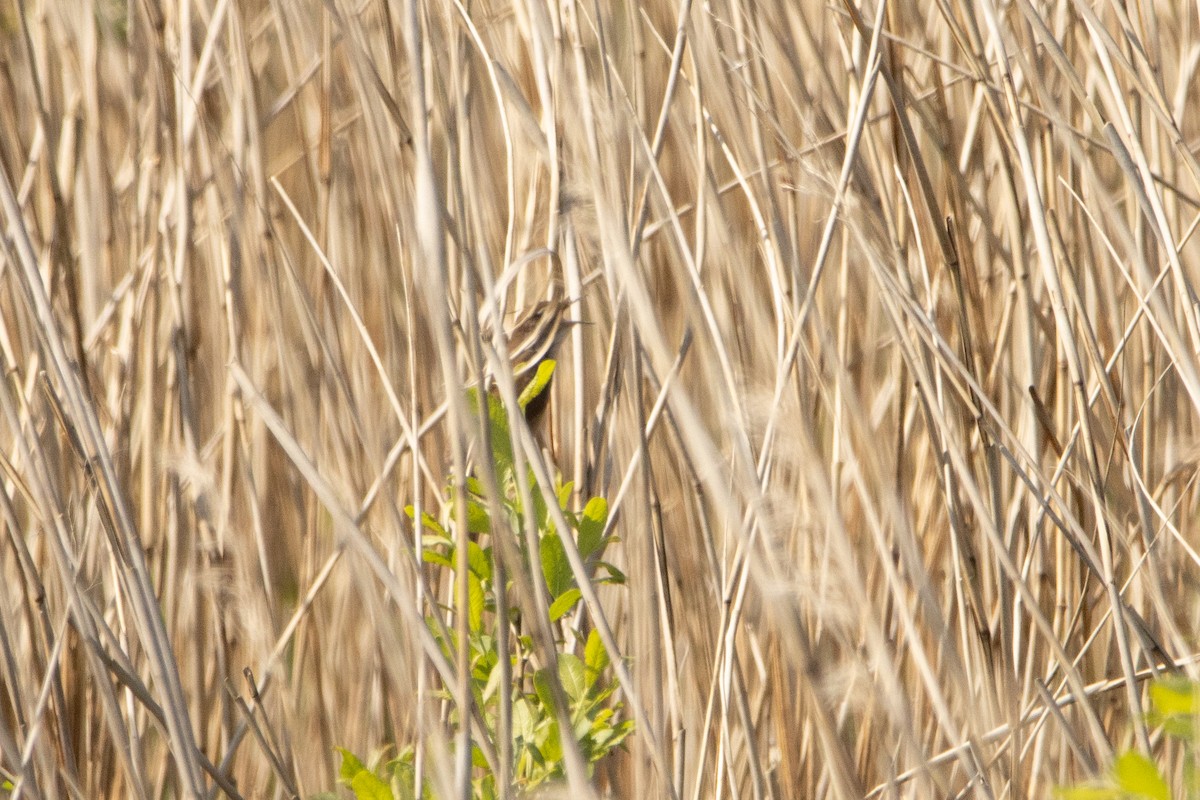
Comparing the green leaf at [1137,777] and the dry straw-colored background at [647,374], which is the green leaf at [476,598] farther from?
the green leaf at [1137,777]

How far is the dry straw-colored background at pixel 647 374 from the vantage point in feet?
2.89

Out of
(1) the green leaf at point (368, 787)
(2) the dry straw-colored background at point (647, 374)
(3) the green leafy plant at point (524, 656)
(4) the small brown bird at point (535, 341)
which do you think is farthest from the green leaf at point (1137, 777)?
(4) the small brown bird at point (535, 341)

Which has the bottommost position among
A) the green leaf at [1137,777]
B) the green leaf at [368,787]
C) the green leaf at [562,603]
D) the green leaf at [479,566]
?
the green leaf at [368,787]

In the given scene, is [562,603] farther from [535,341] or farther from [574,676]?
[535,341]

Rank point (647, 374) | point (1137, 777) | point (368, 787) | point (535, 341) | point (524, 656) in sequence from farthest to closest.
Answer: point (647, 374)
point (535, 341)
point (524, 656)
point (368, 787)
point (1137, 777)

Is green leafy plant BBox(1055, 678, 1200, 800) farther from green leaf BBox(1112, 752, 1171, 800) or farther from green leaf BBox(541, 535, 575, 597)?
green leaf BBox(541, 535, 575, 597)

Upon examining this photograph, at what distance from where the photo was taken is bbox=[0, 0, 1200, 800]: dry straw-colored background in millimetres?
881

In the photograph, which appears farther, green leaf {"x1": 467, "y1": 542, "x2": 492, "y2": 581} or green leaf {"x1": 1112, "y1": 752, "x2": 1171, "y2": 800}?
green leaf {"x1": 467, "y1": 542, "x2": 492, "y2": 581}

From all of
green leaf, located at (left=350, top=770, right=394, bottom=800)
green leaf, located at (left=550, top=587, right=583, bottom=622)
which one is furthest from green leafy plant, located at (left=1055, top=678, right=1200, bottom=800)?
green leaf, located at (left=350, top=770, right=394, bottom=800)

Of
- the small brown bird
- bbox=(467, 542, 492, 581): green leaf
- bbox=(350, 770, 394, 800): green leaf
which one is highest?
the small brown bird

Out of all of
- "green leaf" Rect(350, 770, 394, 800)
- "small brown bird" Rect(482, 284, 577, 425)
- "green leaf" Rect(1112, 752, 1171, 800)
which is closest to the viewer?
"green leaf" Rect(1112, 752, 1171, 800)

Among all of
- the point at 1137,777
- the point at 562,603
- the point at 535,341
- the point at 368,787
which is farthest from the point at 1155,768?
the point at 535,341

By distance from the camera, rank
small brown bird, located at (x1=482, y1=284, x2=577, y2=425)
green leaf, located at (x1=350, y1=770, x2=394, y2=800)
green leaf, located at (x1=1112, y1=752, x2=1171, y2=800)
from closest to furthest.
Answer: green leaf, located at (x1=1112, y1=752, x2=1171, y2=800), green leaf, located at (x1=350, y1=770, x2=394, y2=800), small brown bird, located at (x1=482, y1=284, x2=577, y2=425)

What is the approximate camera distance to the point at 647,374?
4.34 feet
